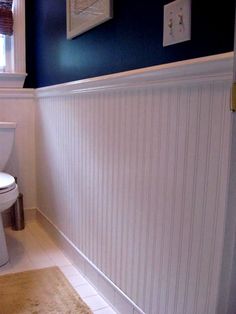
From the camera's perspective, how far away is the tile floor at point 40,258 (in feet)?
5.13

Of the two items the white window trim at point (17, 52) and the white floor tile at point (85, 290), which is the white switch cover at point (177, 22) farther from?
the white window trim at point (17, 52)

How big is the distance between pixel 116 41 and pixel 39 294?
3.71 ft

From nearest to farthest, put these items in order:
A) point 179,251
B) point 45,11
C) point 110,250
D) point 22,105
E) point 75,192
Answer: point 179,251
point 110,250
point 75,192
point 45,11
point 22,105

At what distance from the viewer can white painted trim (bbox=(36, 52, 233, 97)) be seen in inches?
33.7

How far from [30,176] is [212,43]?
185cm

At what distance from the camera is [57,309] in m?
1.46

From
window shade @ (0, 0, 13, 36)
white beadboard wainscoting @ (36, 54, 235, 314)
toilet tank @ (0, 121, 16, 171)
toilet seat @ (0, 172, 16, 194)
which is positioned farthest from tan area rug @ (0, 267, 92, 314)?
window shade @ (0, 0, 13, 36)

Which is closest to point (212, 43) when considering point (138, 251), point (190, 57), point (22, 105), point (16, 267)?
point (190, 57)

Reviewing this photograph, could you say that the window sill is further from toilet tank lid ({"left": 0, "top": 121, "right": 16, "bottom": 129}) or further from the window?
toilet tank lid ({"left": 0, "top": 121, "right": 16, "bottom": 129})

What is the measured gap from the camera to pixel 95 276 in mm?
1632

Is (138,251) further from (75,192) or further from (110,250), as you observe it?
(75,192)

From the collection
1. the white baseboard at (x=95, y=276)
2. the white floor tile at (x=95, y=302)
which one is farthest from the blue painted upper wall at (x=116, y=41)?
the white floor tile at (x=95, y=302)

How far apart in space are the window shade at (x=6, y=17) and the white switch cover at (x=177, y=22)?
62.8 inches

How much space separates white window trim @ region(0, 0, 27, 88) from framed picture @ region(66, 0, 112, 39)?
731mm
